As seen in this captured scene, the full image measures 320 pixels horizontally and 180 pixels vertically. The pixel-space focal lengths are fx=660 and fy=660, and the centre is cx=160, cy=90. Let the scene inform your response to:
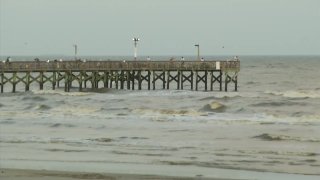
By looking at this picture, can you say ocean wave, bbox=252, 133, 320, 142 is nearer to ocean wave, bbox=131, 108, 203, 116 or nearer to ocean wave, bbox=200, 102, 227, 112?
ocean wave, bbox=131, 108, 203, 116

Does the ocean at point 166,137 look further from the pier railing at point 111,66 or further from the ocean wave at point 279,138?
the pier railing at point 111,66

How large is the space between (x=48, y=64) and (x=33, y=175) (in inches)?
1689

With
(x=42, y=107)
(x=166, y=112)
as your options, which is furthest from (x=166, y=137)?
(x=42, y=107)

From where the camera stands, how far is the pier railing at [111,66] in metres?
56.9

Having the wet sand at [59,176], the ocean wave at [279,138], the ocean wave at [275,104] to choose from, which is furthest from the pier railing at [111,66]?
the wet sand at [59,176]

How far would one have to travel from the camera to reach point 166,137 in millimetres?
26859

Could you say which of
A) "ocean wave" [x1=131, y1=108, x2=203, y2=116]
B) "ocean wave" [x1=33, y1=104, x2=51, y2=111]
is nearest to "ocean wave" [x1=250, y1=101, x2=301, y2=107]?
"ocean wave" [x1=131, y1=108, x2=203, y2=116]

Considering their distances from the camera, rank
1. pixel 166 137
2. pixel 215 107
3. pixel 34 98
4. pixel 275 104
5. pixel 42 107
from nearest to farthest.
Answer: pixel 166 137
pixel 215 107
pixel 42 107
pixel 275 104
pixel 34 98

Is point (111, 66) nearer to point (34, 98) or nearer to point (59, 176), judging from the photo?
point (34, 98)

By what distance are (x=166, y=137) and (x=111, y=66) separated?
3415cm

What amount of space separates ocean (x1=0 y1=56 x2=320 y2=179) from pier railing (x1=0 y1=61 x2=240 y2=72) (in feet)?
23.1

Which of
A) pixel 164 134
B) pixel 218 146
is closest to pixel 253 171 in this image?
pixel 218 146

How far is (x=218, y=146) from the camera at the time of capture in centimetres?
2402

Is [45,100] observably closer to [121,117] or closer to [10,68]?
[10,68]
